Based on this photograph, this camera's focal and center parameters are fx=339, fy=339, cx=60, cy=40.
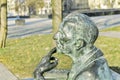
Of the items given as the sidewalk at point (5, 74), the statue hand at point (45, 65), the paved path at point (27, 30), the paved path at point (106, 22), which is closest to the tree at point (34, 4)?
the paved path at point (106, 22)

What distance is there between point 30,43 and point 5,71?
4.82 m

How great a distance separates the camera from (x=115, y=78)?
3006 mm

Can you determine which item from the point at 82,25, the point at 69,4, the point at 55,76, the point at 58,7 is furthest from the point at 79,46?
the point at 69,4

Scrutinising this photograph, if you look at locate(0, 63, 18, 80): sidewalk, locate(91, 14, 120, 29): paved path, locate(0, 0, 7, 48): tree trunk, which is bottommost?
locate(0, 63, 18, 80): sidewalk

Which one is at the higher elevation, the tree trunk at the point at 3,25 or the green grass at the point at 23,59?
the tree trunk at the point at 3,25

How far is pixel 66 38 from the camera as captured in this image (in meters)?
2.54

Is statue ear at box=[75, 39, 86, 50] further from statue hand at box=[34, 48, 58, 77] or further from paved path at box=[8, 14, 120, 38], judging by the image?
paved path at box=[8, 14, 120, 38]

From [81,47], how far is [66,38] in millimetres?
131

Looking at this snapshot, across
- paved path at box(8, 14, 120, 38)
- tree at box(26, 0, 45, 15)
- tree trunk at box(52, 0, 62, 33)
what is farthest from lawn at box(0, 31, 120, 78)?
tree at box(26, 0, 45, 15)

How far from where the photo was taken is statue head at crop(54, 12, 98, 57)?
2.49m

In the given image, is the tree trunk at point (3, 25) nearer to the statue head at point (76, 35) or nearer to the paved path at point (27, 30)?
the paved path at point (27, 30)

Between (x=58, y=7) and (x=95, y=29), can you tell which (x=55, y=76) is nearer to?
(x=95, y=29)

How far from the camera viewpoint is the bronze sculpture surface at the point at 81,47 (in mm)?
2488

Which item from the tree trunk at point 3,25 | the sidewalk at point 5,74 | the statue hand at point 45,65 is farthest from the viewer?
the tree trunk at point 3,25
